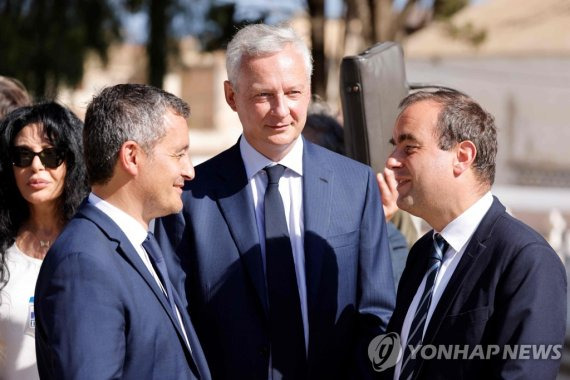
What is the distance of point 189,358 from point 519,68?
55.0 feet

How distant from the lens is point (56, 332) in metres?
2.24

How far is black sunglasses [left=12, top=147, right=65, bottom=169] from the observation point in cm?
331

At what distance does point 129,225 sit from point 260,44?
807 millimetres

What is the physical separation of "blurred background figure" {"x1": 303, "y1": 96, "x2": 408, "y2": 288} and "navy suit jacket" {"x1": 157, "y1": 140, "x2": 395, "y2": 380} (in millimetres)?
670

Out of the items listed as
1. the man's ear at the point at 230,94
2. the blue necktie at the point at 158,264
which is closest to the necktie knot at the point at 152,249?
the blue necktie at the point at 158,264

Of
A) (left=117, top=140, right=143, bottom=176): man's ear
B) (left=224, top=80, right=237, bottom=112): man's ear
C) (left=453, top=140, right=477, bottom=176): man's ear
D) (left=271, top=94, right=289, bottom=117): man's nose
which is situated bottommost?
(left=453, top=140, right=477, bottom=176): man's ear

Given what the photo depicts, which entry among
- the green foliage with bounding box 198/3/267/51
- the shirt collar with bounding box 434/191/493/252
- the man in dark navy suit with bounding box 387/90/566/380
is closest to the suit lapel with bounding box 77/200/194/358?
the man in dark navy suit with bounding box 387/90/566/380

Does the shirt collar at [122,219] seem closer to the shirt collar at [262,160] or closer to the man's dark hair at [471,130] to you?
the shirt collar at [262,160]

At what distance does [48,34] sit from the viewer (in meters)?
15.8

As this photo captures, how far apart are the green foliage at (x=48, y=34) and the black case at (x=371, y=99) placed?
40.6ft

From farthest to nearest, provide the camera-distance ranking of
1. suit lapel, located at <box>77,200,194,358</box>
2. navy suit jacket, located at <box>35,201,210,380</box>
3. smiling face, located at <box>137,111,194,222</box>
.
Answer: smiling face, located at <box>137,111,194,222</box>
suit lapel, located at <box>77,200,194,358</box>
navy suit jacket, located at <box>35,201,210,380</box>

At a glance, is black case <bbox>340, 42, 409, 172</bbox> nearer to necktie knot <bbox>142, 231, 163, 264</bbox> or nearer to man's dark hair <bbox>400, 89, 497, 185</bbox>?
man's dark hair <bbox>400, 89, 497, 185</bbox>

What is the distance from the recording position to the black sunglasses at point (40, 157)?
3314 millimetres

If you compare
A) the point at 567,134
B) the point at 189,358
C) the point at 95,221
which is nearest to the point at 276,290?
the point at 189,358
